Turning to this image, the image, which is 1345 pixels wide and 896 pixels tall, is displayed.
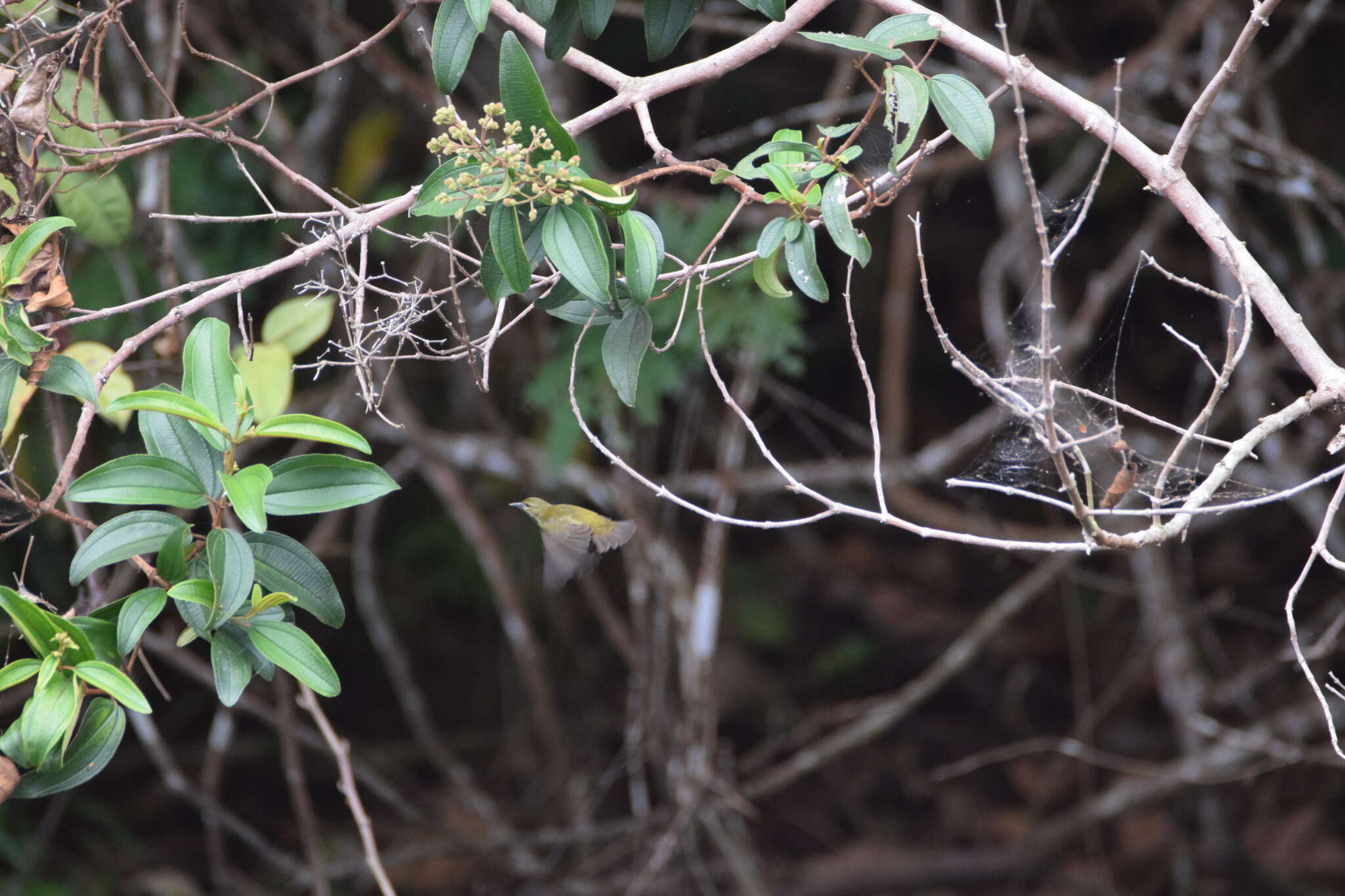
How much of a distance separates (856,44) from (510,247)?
417 millimetres

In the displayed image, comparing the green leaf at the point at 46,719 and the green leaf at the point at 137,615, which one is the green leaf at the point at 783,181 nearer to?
the green leaf at the point at 137,615

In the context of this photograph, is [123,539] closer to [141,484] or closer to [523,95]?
[141,484]

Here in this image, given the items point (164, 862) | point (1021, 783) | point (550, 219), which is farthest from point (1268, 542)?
point (164, 862)

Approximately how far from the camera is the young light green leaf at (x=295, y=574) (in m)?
1.17

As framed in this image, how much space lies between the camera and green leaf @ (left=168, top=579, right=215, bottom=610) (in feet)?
3.48

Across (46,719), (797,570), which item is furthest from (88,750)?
(797,570)

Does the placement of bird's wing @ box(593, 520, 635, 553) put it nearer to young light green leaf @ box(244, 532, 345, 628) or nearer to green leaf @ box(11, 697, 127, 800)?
young light green leaf @ box(244, 532, 345, 628)

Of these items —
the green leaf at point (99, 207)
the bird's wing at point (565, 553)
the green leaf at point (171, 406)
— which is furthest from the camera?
the green leaf at point (99, 207)

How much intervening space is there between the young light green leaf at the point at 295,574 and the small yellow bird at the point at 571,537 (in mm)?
342

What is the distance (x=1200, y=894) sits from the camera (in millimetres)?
3234

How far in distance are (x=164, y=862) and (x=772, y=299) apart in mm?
2511

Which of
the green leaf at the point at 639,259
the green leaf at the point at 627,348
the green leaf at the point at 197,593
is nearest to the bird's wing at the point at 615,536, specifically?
the green leaf at the point at 627,348

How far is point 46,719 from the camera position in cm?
106

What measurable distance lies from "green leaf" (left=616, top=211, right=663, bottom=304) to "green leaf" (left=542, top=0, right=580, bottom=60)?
9.8 inches
